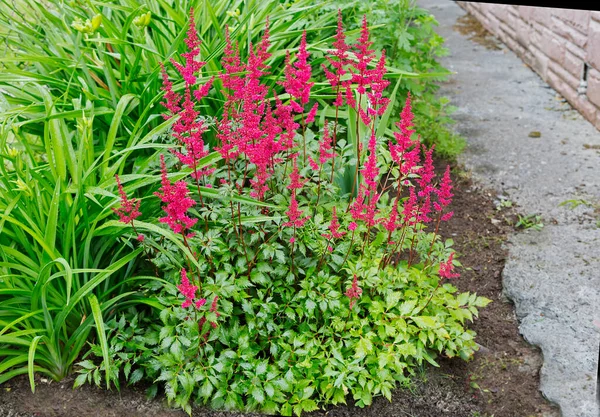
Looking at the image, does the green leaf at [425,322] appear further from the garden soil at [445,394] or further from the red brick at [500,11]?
the red brick at [500,11]

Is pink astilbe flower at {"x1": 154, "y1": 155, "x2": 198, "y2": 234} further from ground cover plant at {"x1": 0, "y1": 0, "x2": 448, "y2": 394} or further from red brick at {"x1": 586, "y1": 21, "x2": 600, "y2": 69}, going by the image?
red brick at {"x1": 586, "y1": 21, "x2": 600, "y2": 69}

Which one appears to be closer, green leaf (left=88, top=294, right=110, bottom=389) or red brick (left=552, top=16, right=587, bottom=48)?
green leaf (left=88, top=294, right=110, bottom=389)

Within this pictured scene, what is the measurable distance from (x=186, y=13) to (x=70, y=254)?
1.60 meters

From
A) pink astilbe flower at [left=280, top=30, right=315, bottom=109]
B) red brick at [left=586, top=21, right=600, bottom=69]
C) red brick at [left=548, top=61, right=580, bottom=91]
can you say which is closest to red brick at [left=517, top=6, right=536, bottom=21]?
red brick at [left=548, top=61, right=580, bottom=91]

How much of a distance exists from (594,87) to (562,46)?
Result: 2.16 ft

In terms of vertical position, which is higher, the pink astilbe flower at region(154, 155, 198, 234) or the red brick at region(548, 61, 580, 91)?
the pink astilbe flower at region(154, 155, 198, 234)

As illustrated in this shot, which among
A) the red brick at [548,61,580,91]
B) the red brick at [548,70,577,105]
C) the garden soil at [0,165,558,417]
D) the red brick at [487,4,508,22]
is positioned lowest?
the garden soil at [0,165,558,417]

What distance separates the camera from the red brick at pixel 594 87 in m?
4.28

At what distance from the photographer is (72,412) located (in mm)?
2199

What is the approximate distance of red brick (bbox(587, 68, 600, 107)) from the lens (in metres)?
4.28

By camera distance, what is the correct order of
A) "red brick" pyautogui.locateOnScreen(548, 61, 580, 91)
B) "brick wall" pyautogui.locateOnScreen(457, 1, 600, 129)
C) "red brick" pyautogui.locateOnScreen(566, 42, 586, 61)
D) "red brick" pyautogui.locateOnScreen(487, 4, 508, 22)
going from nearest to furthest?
"brick wall" pyautogui.locateOnScreen(457, 1, 600, 129) < "red brick" pyautogui.locateOnScreen(566, 42, 586, 61) < "red brick" pyautogui.locateOnScreen(548, 61, 580, 91) < "red brick" pyautogui.locateOnScreen(487, 4, 508, 22)

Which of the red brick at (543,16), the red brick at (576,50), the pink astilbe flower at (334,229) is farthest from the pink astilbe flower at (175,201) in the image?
the red brick at (543,16)

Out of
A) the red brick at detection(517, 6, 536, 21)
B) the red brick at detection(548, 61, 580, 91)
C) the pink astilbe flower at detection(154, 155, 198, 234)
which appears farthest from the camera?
the red brick at detection(517, 6, 536, 21)

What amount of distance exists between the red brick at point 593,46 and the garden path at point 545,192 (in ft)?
1.41
